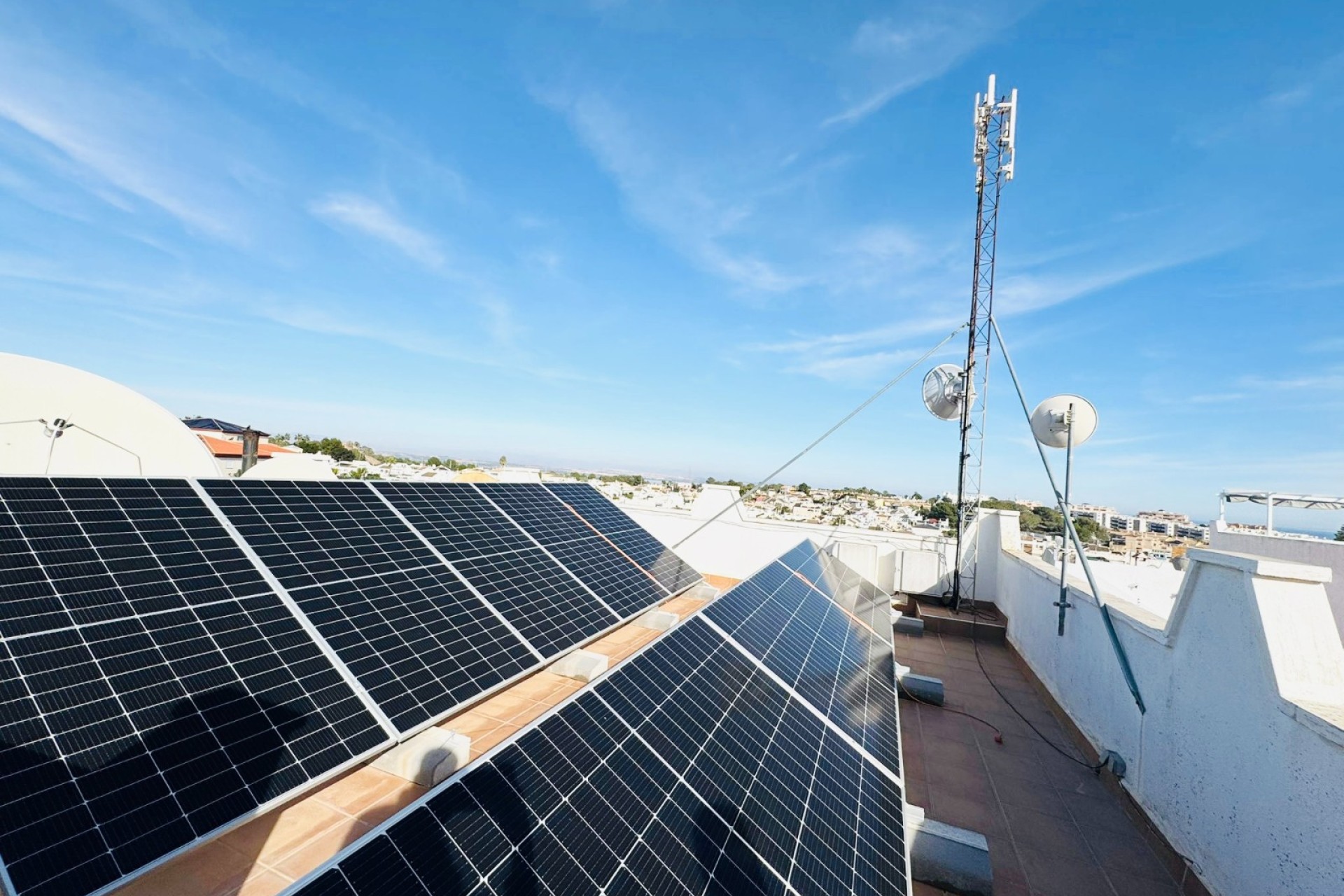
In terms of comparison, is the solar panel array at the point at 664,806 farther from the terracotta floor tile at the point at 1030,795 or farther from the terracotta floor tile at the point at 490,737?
the terracotta floor tile at the point at 1030,795

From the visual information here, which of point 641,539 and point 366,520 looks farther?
point 641,539

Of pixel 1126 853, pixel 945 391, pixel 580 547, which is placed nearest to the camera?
pixel 1126 853

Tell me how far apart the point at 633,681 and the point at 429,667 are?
3605mm

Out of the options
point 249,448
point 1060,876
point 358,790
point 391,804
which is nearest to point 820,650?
point 1060,876

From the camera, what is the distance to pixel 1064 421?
12664 mm

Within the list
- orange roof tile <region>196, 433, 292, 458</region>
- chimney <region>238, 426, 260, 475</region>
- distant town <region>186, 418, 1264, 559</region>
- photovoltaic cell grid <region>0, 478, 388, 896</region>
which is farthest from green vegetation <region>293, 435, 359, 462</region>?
photovoltaic cell grid <region>0, 478, 388, 896</region>

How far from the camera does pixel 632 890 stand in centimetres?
333

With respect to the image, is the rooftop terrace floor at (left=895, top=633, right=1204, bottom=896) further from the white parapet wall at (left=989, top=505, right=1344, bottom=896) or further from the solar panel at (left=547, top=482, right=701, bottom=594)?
the solar panel at (left=547, top=482, right=701, bottom=594)

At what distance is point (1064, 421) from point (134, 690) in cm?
1632

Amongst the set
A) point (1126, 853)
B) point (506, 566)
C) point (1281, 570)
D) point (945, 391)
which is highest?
point (945, 391)

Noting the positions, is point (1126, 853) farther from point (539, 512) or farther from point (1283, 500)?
point (539, 512)

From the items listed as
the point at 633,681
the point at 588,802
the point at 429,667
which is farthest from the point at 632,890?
the point at 429,667

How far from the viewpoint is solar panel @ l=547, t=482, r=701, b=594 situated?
14.3 metres

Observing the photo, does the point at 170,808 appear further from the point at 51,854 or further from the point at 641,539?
the point at 641,539
